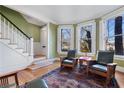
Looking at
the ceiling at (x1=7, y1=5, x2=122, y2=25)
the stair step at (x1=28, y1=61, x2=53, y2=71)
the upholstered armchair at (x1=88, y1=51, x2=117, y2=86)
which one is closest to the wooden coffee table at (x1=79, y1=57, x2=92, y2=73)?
the upholstered armchair at (x1=88, y1=51, x2=117, y2=86)

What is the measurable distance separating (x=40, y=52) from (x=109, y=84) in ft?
14.4

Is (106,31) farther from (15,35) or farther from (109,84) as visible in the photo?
(15,35)

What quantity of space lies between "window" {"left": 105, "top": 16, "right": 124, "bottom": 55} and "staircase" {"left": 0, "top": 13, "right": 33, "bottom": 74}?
3157 mm

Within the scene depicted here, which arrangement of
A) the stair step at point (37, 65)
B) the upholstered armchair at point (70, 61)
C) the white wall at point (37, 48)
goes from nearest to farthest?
the upholstered armchair at point (70, 61)
the stair step at point (37, 65)
the white wall at point (37, 48)

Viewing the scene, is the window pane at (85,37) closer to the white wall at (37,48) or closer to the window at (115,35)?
the window at (115,35)

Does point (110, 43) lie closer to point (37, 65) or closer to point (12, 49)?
point (37, 65)

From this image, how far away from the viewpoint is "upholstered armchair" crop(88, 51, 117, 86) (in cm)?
274

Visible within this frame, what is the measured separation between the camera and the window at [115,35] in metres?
3.90

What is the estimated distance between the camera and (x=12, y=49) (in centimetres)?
371

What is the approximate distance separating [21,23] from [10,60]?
2068 mm

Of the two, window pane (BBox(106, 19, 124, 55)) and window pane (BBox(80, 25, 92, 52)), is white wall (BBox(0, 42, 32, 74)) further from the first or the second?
window pane (BBox(106, 19, 124, 55))

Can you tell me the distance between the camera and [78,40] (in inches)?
219

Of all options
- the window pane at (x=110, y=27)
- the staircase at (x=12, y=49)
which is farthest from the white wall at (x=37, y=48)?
the window pane at (x=110, y=27)

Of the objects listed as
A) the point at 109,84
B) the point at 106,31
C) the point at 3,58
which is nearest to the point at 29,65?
the point at 3,58
